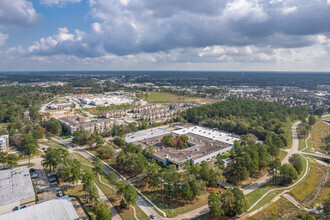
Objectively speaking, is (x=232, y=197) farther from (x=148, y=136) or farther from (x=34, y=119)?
(x=34, y=119)

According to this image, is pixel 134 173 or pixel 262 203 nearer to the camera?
pixel 262 203

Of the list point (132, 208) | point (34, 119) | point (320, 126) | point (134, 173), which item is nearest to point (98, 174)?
point (134, 173)

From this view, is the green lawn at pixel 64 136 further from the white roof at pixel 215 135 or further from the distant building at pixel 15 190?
the white roof at pixel 215 135

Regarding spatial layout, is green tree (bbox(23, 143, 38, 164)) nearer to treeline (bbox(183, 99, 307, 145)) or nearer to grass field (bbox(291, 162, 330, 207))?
treeline (bbox(183, 99, 307, 145))

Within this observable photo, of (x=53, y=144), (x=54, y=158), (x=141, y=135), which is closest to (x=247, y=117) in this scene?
(x=141, y=135)

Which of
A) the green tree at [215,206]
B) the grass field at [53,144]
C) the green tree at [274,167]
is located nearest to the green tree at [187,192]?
the green tree at [215,206]

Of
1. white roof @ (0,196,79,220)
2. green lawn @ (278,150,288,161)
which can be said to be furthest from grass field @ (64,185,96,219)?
green lawn @ (278,150,288,161)

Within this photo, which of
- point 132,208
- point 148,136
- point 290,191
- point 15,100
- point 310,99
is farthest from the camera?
point 310,99
